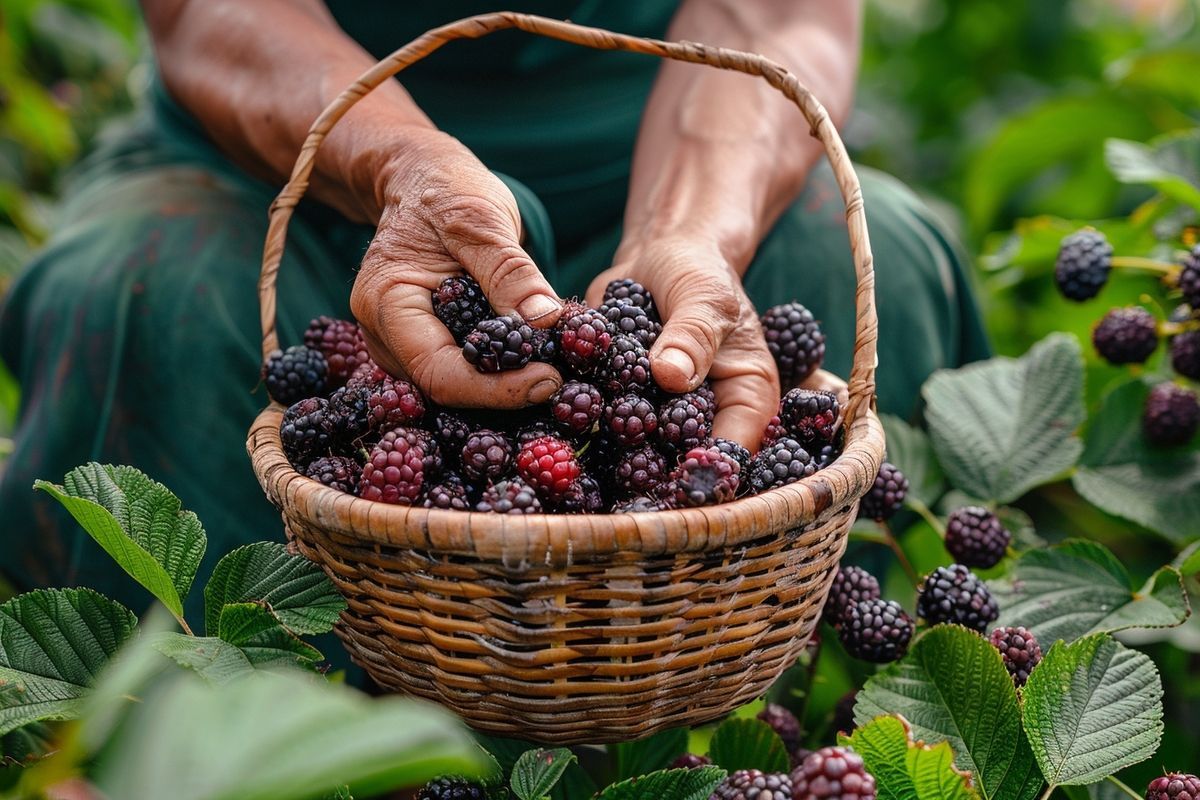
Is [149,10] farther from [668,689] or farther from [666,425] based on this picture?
[668,689]

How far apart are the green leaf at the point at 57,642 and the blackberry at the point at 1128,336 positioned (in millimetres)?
1131

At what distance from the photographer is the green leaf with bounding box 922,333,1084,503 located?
4.33 ft

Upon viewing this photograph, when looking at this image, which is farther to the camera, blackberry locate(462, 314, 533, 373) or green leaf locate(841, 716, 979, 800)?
blackberry locate(462, 314, 533, 373)

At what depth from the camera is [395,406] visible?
0.94 metres

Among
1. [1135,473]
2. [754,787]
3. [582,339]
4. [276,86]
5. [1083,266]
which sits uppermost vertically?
[276,86]

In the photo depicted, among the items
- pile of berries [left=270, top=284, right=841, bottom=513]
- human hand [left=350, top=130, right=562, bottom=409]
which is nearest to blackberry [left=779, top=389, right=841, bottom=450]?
pile of berries [left=270, top=284, right=841, bottom=513]

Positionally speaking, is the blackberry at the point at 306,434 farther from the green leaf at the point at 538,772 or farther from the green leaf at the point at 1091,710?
the green leaf at the point at 1091,710

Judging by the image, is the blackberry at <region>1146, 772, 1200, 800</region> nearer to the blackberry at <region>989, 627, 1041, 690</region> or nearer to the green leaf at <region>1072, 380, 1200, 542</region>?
the blackberry at <region>989, 627, 1041, 690</region>

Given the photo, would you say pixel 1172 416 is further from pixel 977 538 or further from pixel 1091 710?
pixel 1091 710

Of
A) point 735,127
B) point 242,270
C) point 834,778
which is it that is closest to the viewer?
point 834,778

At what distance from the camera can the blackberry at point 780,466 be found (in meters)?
0.93

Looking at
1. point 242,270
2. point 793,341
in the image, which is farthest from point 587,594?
point 242,270

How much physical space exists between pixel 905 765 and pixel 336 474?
490 millimetres

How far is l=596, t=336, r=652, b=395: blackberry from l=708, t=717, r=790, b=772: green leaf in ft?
1.06
